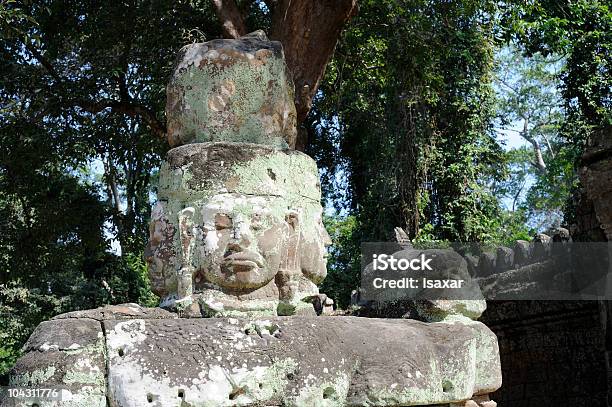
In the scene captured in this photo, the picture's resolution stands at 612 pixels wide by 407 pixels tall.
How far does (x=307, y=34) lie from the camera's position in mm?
8383

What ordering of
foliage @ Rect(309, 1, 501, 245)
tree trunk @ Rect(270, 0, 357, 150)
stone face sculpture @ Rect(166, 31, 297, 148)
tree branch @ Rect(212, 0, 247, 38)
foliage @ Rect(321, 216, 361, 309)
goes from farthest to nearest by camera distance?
foliage @ Rect(321, 216, 361, 309), foliage @ Rect(309, 1, 501, 245), tree branch @ Rect(212, 0, 247, 38), tree trunk @ Rect(270, 0, 357, 150), stone face sculpture @ Rect(166, 31, 297, 148)

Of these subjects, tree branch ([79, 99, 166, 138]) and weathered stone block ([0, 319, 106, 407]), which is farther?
tree branch ([79, 99, 166, 138])

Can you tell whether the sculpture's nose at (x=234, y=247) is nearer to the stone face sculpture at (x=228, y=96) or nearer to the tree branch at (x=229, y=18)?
the stone face sculpture at (x=228, y=96)

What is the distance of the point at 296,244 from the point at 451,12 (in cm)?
752

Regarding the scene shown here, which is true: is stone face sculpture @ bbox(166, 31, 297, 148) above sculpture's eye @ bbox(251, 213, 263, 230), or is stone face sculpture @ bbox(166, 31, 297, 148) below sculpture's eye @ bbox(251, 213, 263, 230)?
above

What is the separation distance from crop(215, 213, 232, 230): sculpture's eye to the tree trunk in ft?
15.7

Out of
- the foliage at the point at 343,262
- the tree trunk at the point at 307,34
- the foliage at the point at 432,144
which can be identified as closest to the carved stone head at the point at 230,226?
the tree trunk at the point at 307,34

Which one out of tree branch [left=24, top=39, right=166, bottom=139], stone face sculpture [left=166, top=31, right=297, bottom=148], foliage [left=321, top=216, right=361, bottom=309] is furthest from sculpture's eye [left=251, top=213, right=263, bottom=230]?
foliage [left=321, top=216, right=361, bottom=309]

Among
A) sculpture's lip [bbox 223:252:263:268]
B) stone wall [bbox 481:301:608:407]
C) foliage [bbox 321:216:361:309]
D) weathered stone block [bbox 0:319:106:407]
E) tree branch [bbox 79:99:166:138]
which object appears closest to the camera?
weathered stone block [bbox 0:319:106:407]

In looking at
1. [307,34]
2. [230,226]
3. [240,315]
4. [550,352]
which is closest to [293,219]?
[230,226]

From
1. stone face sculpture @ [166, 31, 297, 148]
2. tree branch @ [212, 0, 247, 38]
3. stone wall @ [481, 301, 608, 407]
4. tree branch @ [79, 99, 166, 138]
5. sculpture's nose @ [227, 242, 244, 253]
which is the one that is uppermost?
tree branch @ [212, 0, 247, 38]

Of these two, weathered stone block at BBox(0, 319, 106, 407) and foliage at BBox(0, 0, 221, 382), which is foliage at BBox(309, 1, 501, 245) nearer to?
foliage at BBox(0, 0, 221, 382)

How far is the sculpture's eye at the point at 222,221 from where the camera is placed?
3.64 meters

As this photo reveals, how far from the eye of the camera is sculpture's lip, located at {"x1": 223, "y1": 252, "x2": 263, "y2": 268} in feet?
11.8
